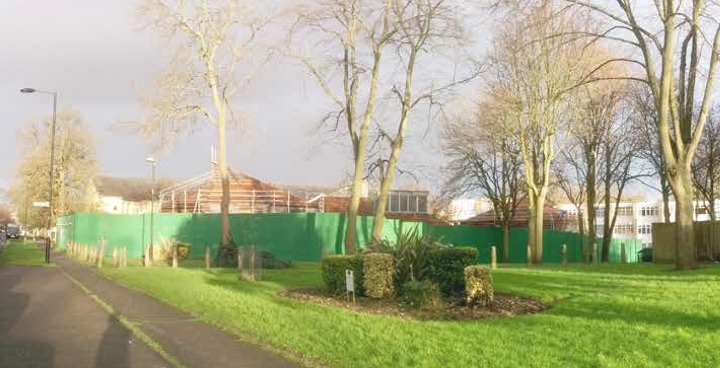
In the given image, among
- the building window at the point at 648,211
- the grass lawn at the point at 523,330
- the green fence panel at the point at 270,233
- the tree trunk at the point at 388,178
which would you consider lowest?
the grass lawn at the point at 523,330

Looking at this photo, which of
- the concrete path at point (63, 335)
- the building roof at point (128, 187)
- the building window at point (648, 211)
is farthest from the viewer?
the building window at point (648, 211)

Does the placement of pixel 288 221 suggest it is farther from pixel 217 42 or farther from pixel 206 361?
pixel 206 361

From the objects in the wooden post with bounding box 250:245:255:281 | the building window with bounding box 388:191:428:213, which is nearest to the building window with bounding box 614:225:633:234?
the building window with bounding box 388:191:428:213

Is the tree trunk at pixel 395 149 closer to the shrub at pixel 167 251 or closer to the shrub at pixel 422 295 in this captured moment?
the shrub at pixel 167 251

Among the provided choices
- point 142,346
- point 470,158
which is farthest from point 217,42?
point 142,346

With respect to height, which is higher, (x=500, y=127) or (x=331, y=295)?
(x=500, y=127)

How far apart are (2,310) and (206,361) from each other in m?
7.22

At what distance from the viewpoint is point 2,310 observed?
1448 centimetres

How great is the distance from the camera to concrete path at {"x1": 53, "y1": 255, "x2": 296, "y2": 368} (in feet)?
30.1

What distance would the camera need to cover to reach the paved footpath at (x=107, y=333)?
364 inches

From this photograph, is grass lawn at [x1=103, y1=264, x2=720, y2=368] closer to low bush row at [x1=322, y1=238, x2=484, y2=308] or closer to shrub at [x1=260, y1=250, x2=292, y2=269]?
low bush row at [x1=322, y1=238, x2=484, y2=308]

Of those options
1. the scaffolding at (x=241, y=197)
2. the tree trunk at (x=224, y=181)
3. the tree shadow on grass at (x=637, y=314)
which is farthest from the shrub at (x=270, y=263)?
the scaffolding at (x=241, y=197)

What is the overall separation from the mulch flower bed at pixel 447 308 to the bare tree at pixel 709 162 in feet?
98.3

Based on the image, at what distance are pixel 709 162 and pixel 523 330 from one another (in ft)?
114
